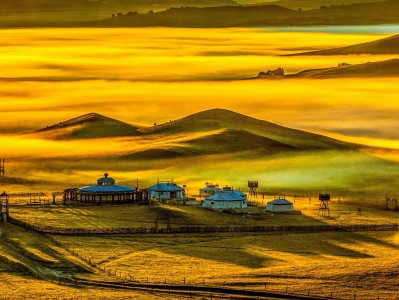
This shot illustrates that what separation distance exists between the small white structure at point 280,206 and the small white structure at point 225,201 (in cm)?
268

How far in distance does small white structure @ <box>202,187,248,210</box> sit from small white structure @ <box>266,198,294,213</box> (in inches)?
106

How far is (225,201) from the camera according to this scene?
137625 millimetres

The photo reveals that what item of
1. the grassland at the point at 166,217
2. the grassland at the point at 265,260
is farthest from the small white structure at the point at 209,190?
the grassland at the point at 265,260

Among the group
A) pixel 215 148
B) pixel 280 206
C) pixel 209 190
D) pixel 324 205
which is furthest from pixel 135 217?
pixel 215 148

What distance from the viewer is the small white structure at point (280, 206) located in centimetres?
13788

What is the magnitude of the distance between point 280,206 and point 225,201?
5693 mm

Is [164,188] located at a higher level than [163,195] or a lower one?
higher

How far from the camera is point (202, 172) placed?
573ft

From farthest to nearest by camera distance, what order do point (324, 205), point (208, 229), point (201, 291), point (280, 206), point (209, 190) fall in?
1. point (209, 190)
2. point (324, 205)
3. point (280, 206)
4. point (208, 229)
5. point (201, 291)

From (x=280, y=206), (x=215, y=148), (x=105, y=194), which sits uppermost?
(x=215, y=148)

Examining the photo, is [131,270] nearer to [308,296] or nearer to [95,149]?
[308,296]

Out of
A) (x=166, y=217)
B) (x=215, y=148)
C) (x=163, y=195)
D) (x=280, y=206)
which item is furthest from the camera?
(x=215, y=148)

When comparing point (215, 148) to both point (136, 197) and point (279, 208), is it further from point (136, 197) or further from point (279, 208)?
point (279, 208)

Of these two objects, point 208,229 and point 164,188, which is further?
point 164,188
